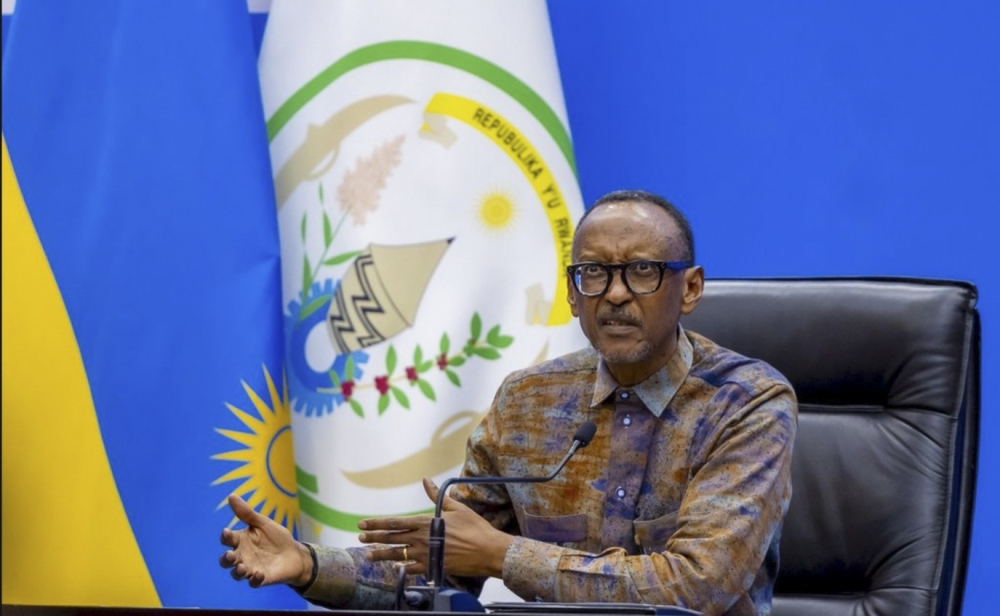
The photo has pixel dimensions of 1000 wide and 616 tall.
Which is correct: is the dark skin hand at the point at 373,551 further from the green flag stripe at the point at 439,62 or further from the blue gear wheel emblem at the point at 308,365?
the green flag stripe at the point at 439,62

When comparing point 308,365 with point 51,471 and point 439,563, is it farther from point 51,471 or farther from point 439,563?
point 439,563

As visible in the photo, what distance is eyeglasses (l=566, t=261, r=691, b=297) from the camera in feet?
6.58

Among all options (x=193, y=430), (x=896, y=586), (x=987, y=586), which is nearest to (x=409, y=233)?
(x=193, y=430)

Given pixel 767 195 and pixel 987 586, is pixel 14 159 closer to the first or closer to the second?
pixel 767 195

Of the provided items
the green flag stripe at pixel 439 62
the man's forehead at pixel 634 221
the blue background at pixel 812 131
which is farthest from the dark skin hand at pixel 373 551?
the blue background at pixel 812 131

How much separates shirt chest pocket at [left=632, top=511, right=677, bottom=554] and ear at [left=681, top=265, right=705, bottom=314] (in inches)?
12.9

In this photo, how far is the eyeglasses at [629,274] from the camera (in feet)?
6.58

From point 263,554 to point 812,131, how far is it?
1735 mm

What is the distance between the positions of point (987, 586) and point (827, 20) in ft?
4.16

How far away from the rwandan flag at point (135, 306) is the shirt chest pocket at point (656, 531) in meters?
1.08

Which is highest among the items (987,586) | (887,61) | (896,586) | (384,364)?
(887,61)

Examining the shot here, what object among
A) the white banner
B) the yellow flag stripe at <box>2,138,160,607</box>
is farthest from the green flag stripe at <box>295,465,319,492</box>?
the yellow flag stripe at <box>2,138,160,607</box>

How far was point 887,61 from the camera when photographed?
2914 mm

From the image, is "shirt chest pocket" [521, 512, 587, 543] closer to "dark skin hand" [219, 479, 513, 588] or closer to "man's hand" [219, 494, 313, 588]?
"dark skin hand" [219, 479, 513, 588]
